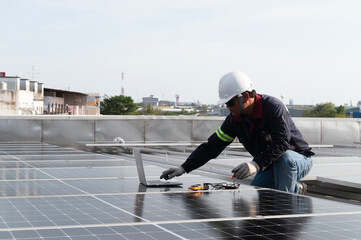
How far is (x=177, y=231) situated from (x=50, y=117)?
18.4 meters

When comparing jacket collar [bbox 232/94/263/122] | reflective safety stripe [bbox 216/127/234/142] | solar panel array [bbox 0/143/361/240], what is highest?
jacket collar [bbox 232/94/263/122]

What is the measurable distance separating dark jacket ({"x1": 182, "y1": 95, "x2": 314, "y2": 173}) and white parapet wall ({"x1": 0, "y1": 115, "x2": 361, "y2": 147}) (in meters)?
15.1

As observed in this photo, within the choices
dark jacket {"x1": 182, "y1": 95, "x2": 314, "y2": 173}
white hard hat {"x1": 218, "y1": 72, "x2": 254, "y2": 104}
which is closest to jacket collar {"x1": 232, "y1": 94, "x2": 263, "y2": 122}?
dark jacket {"x1": 182, "y1": 95, "x2": 314, "y2": 173}

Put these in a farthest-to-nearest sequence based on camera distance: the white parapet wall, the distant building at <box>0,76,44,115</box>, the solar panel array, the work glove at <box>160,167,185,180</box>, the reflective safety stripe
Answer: the distant building at <box>0,76,44,115</box> → the white parapet wall → the reflective safety stripe → the work glove at <box>160,167,185,180</box> → the solar panel array

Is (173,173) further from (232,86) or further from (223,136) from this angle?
(232,86)

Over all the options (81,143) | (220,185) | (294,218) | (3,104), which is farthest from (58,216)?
(3,104)

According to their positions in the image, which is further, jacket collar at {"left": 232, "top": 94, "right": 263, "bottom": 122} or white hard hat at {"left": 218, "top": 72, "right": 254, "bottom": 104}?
jacket collar at {"left": 232, "top": 94, "right": 263, "bottom": 122}

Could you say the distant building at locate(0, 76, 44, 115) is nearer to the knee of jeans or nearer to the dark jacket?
the dark jacket

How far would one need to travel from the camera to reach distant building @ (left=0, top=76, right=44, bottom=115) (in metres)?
72.5

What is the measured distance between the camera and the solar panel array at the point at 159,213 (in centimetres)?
407

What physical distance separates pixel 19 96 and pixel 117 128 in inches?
2299

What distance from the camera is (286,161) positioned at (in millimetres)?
6484

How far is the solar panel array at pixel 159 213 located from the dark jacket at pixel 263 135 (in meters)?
0.35

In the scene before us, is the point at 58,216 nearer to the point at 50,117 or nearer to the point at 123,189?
the point at 123,189
